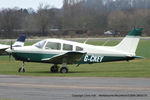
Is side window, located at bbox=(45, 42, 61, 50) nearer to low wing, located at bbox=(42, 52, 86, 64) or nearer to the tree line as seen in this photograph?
low wing, located at bbox=(42, 52, 86, 64)

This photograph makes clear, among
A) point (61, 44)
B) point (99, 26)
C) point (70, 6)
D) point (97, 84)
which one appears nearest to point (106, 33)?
point (99, 26)

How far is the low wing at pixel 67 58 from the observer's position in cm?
2417

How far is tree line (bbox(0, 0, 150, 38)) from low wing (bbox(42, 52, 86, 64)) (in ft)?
188

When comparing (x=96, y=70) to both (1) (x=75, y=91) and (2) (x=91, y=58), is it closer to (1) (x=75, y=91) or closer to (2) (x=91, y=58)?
(2) (x=91, y=58)

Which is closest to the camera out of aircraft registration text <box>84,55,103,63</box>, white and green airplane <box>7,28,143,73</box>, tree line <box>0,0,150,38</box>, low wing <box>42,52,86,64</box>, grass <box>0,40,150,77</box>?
grass <box>0,40,150,77</box>

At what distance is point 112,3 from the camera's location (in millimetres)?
113062

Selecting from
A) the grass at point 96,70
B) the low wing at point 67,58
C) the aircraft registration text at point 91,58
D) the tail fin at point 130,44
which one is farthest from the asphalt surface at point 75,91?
the tail fin at point 130,44

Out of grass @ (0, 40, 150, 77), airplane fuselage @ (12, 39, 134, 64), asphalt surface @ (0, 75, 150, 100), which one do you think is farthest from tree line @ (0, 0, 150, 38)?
asphalt surface @ (0, 75, 150, 100)

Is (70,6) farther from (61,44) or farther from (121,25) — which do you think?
(61,44)

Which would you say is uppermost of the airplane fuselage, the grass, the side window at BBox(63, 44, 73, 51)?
the side window at BBox(63, 44, 73, 51)

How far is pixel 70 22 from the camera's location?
287 feet

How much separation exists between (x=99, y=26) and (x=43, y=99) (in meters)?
76.6

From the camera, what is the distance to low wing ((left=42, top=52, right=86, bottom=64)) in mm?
24172

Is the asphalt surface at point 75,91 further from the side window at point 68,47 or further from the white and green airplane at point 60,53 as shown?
the side window at point 68,47
